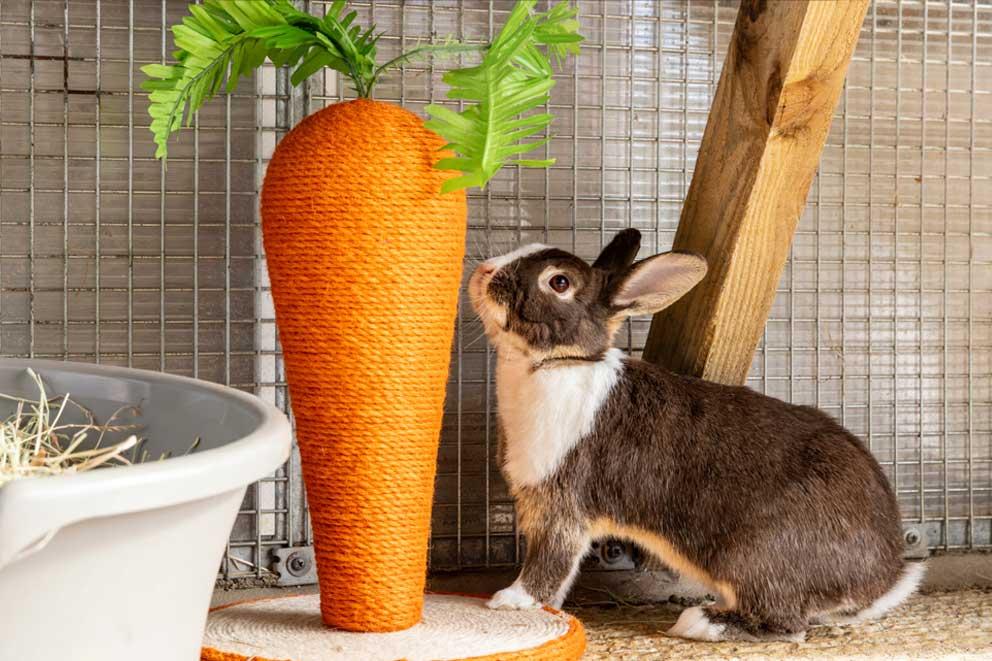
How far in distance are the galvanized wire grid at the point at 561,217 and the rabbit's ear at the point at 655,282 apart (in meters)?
0.40

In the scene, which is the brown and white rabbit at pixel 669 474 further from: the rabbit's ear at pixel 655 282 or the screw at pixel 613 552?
the screw at pixel 613 552

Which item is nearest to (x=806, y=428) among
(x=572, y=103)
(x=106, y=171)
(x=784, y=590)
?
(x=784, y=590)

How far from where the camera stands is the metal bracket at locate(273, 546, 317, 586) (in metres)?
2.10

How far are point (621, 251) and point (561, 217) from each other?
308 mm

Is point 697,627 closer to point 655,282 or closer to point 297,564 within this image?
point 655,282

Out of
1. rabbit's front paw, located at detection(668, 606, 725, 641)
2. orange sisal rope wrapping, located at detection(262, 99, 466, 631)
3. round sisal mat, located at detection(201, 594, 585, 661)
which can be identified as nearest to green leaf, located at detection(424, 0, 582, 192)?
orange sisal rope wrapping, located at detection(262, 99, 466, 631)

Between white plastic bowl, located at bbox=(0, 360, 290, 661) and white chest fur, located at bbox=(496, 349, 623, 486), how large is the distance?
2.51 ft

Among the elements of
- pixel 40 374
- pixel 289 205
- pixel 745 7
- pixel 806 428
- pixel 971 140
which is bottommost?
pixel 806 428

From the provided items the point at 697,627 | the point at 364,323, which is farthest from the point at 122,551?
the point at 697,627

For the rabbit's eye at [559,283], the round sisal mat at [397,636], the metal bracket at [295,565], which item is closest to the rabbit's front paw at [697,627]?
the round sisal mat at [397,636]

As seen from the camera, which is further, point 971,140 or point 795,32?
point 971,140

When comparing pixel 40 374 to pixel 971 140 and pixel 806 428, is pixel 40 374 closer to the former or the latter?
pixel 806 428

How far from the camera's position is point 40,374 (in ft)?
5.18

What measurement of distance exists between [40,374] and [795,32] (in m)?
1.24
